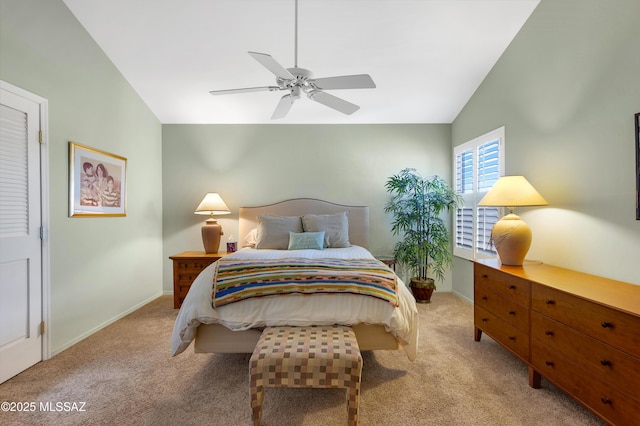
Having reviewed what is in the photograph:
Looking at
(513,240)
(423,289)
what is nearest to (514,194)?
(513,240)

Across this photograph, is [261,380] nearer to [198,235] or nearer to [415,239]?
[415,239]

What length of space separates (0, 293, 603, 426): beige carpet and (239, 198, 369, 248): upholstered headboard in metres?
1.84

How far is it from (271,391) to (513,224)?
2.27 m

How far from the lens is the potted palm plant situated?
3973 mm

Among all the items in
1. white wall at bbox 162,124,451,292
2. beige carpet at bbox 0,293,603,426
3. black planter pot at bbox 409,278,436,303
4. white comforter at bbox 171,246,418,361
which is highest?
white wall at bbox 162,124,451,292

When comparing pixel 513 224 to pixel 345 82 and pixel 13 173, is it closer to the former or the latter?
pixel 345 82

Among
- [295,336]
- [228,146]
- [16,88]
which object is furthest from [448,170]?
[16,88]

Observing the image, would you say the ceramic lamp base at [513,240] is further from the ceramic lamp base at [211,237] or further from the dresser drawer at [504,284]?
the ceramic lamp base at [211,237]

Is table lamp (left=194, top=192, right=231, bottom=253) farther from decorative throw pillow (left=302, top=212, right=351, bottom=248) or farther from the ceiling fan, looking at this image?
the ceiling fan

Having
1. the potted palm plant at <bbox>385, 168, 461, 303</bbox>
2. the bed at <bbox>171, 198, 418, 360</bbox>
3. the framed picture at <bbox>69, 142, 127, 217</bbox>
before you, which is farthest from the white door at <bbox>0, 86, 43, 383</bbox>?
the potted palm plant at <bbox>385, 168, 461, 303</bbox>

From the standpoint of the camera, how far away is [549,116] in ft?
8.64

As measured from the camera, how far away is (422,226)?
4062mm

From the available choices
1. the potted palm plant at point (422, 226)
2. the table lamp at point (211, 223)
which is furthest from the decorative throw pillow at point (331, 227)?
the table lamp at point (211, 223)

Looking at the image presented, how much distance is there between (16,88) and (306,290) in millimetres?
2640
